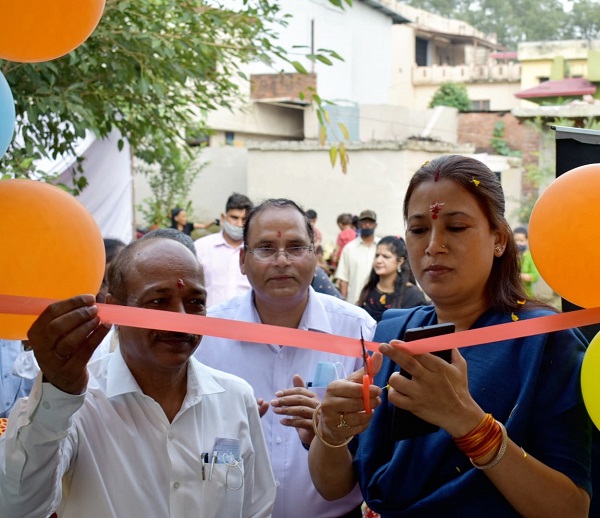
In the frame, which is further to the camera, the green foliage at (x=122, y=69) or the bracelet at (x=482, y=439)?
the green foliage at (x=122, y=69)

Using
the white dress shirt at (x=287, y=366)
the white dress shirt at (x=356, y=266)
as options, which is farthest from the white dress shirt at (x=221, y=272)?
the white dress shirt at (x=287, y=366)

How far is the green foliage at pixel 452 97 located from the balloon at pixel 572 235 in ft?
96.4

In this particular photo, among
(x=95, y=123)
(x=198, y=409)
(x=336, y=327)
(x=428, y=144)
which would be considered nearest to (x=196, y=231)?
(x=428, y=144)

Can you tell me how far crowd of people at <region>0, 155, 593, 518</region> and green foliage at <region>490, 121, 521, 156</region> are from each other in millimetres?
22502

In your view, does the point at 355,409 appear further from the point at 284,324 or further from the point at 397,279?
the point at 397,279

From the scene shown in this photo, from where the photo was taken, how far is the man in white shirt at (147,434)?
199 cm

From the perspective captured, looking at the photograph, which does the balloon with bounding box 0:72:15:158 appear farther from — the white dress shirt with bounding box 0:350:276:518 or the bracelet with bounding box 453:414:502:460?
the bracelet with bounding box 453:414:502:460

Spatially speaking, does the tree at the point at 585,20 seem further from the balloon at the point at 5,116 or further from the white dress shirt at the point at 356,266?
the balloon at the point at 5,116

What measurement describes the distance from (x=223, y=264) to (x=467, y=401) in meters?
5.24

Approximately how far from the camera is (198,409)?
242cm

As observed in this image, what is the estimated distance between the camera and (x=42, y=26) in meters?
2.05

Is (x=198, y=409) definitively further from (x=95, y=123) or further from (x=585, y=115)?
(x=585, y=115)

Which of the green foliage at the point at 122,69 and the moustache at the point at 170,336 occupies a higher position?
the green foliage at the point at 122,69

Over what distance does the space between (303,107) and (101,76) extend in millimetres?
17840
